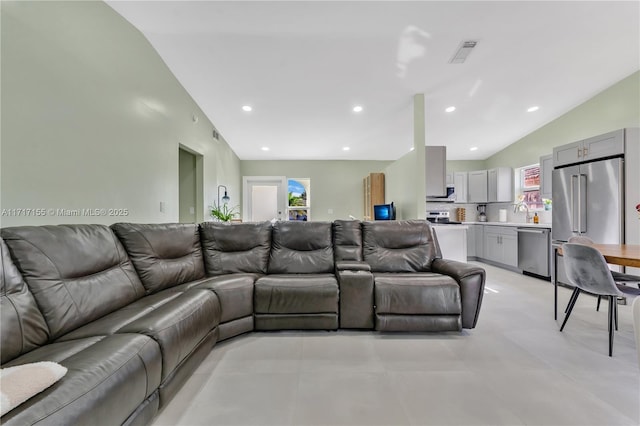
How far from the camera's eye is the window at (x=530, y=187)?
16.6ft

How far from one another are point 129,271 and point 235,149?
476 cm

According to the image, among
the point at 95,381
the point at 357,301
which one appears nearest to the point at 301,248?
the point at 357,301

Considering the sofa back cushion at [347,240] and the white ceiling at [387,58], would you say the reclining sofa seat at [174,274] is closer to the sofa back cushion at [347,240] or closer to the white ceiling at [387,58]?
the sofa back cushion at [347,240]

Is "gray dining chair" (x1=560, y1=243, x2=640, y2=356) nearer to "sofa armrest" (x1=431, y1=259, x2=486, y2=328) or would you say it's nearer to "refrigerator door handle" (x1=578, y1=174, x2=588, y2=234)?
"sofa armrest" (x1=431, y1=259, x2=486, y2=328)

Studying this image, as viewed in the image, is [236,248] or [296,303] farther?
[236,248]

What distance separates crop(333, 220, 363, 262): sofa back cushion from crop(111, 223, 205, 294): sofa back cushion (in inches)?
57.2

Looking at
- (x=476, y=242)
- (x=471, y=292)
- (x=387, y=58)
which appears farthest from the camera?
(x=476, y=242)

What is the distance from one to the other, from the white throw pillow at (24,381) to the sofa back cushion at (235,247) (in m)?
1.68

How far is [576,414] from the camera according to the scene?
1.29 meters

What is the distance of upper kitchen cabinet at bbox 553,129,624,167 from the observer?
301cm

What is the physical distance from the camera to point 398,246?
276 cm

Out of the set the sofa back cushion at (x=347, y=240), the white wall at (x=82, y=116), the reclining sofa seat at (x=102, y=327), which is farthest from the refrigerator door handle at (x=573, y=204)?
the white wall at (x=82, y=116)

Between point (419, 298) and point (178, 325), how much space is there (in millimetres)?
1837

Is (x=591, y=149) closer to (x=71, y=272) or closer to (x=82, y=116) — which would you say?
(x=71, y=272)
